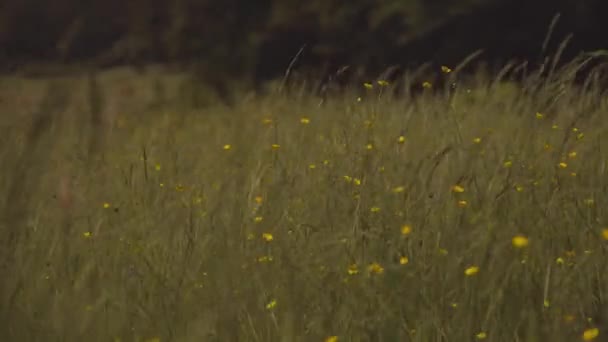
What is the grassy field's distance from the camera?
211cm

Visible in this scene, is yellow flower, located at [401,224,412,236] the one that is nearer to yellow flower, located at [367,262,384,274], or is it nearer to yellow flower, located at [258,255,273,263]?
yellow flower, located at [367,262,384,274]

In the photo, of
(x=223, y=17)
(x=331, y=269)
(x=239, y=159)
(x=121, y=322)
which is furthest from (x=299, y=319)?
(x=223, y=17)

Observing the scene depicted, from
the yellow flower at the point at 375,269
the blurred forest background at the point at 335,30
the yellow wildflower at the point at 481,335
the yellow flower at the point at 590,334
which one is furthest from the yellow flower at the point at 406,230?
the blurred forest background at the point at 335,30

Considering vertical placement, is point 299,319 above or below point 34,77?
below

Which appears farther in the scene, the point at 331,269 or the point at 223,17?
the point at 223,17

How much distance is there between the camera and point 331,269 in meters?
2.43

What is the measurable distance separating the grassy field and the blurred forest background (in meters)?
4.28

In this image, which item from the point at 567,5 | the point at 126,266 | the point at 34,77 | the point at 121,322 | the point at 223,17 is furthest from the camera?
the point at 223,17

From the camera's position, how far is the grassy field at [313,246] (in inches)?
83.2

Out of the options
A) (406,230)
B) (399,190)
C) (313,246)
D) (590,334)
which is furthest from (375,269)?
(590,334)

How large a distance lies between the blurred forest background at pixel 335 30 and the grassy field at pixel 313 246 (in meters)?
4.28

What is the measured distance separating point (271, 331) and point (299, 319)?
0.26ft

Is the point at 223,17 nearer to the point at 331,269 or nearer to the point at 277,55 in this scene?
the point at 277,55

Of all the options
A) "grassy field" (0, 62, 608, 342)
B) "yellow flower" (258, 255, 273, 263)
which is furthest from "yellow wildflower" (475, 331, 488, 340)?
"yellow flower" (258, 255, 273, 263)
